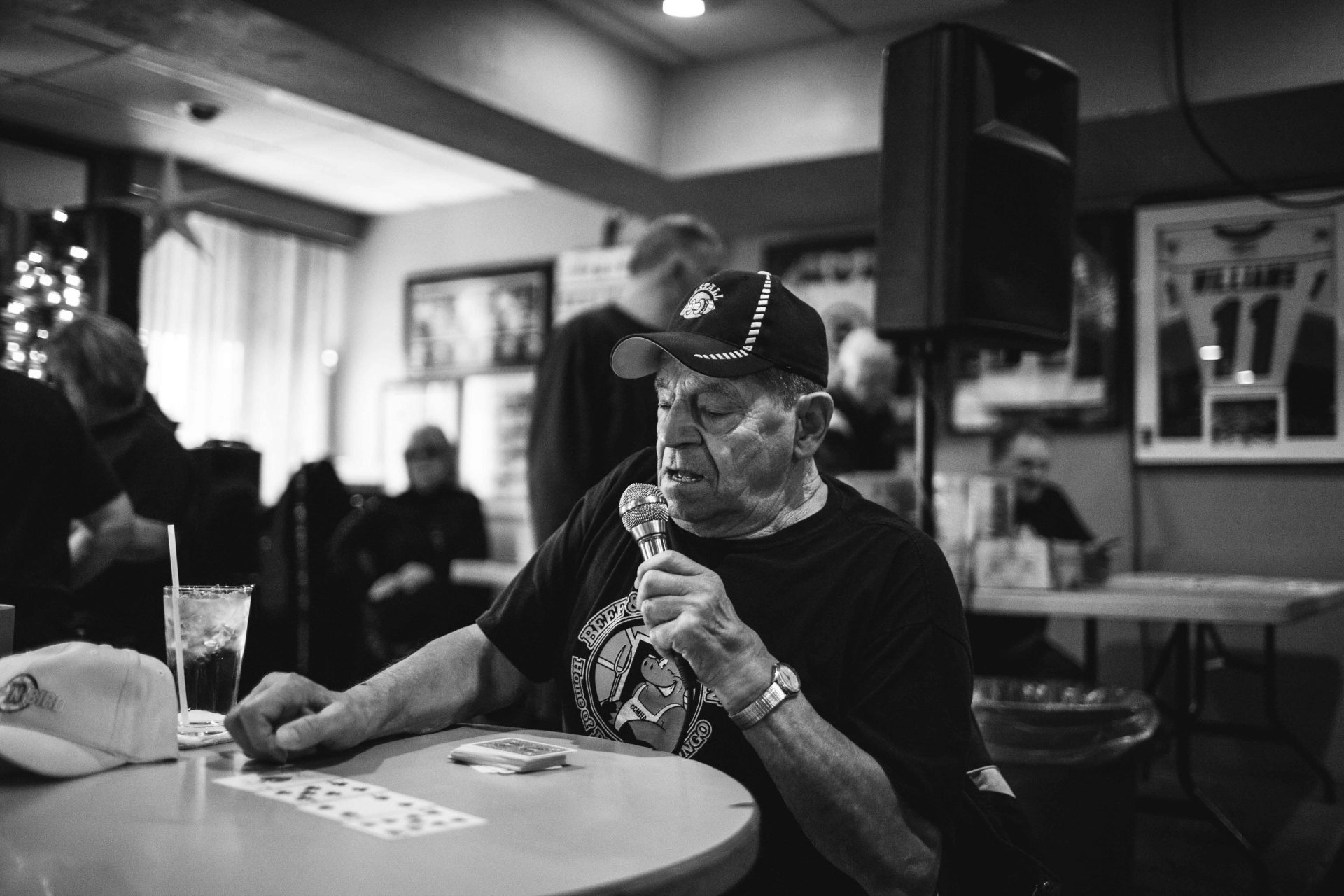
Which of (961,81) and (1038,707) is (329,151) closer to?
(961,81)

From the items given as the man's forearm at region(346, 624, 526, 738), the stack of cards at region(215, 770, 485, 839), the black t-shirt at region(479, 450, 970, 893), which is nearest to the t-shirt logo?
the black t-shirt at region(479, 450, 970, 893)

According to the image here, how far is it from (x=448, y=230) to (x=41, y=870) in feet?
20.3

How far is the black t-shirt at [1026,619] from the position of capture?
12.3 feet

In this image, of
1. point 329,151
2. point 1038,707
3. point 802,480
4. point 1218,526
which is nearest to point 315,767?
point 802,480

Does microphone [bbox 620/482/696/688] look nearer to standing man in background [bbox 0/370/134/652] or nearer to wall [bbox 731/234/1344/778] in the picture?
standing man in background [bbox 0/370/134/652]

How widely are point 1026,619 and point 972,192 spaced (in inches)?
78.6

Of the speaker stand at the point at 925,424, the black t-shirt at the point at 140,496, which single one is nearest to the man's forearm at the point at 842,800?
the speaker stand at the point at 925,424

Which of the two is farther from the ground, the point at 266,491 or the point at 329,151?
the point at 329,151

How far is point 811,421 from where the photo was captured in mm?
1485

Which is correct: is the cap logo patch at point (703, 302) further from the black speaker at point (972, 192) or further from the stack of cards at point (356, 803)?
the black speaker at point (972, 192)

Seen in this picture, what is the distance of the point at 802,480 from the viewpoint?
4.88 feet

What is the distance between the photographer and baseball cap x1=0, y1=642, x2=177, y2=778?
3.45ft

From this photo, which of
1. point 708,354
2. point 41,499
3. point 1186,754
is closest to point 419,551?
point 41,499

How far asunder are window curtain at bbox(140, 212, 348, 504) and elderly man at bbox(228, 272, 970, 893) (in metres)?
4.87
